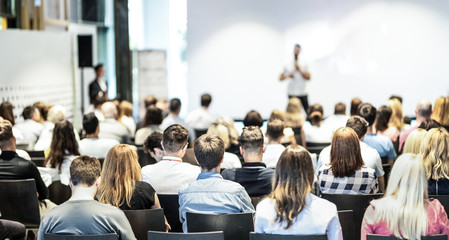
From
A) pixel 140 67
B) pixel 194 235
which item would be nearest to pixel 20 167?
pixel 194 235

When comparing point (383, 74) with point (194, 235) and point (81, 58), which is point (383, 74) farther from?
point (194, 235)

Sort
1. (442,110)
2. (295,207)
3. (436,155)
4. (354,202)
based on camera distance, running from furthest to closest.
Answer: (442,110)
(436,155)
(354,202)
(295,207)

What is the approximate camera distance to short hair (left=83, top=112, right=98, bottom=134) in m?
6.03

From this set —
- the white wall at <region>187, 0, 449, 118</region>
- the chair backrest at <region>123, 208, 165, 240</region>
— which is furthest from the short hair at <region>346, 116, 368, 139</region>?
the white wall at <region>187, 0, 449, 118</region>

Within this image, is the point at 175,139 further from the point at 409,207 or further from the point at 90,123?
the point at 409,207

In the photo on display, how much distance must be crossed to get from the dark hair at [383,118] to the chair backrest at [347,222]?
3.26 metres

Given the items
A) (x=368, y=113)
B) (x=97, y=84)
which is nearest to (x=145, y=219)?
(x=368, y=113)

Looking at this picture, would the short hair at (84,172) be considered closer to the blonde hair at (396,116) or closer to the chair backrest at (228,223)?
the chair backrest at (228,223)

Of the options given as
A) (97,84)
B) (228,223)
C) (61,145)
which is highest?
(97,84)

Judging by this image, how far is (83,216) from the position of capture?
328cm

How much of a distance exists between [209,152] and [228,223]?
22.4 inches

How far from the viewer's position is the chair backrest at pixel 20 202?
4.54 meters

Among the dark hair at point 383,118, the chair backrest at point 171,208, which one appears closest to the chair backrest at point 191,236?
the chair backrest at point 171,208

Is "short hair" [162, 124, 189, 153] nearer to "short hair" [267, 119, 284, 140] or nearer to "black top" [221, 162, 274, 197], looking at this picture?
"black top" [221, 162, 274, 197]
